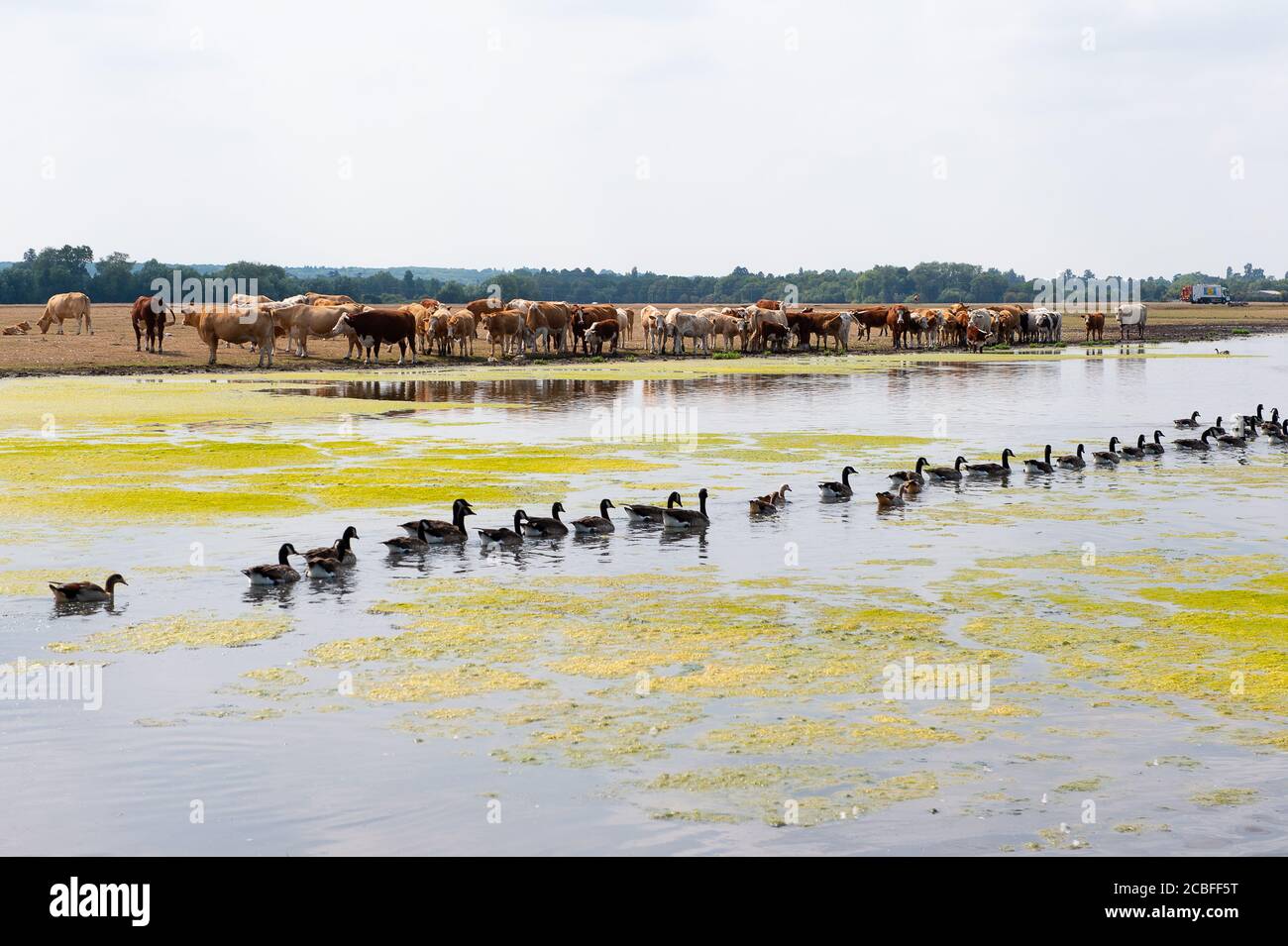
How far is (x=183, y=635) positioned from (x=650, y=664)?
4.59 metres

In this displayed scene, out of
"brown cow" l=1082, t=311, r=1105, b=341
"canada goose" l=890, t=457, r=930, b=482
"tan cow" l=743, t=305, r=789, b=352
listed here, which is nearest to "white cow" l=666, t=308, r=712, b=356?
"tan cow" l=743, t=305, r=789, b=352

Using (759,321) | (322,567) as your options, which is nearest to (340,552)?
(322,567)

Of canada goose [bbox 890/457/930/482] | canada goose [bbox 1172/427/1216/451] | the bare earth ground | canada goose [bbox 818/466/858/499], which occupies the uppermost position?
the bare earth ground

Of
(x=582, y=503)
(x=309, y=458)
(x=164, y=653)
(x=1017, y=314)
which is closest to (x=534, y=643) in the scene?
(x=164, y=653)

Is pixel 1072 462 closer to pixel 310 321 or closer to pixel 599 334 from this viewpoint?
pixel 310 321

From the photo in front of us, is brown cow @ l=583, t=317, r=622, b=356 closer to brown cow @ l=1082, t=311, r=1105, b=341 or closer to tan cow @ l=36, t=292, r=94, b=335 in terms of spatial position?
tan cow @ l=36, t=292, r=94, b=335

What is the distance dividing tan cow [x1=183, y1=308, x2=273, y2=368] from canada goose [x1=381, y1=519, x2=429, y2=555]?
122ft

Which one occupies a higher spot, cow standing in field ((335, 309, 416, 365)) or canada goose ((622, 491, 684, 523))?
cow standing in field ((335, 309, 416, 365))

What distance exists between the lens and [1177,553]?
17.9m

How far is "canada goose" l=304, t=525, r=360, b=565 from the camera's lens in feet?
53.9

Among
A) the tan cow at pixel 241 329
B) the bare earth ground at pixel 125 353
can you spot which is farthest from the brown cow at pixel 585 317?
the tan cow at pixel 241 329

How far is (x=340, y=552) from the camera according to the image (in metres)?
16.8

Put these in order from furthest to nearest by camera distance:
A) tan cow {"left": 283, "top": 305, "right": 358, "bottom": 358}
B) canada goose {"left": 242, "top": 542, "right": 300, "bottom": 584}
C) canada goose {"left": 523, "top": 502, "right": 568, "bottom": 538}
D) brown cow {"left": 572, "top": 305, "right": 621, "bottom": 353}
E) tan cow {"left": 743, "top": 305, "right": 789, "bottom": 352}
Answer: tan cow {"left": 743, "top": 305, "right": 789, "bottom": 352} < brown cow {"left": 572, "top": 305, "right": 621, "bottom": 353} < tan cow {"left": 283, "top": 305, "right": 358, "bottom": 358} < canada goose {"left": 523, "top": 502, "right": 568, "bottom": 538} < canada goose {"left": 242, "top": 542, "right": 300, "bottom": 584}
